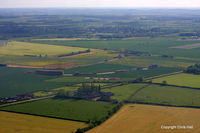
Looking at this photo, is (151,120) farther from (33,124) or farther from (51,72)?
(51,72)

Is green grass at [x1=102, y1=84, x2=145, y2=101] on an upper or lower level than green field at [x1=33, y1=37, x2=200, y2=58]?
lower

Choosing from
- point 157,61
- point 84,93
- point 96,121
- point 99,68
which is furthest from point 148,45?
point 96,121

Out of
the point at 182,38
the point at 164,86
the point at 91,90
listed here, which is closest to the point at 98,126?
the point at 91,90

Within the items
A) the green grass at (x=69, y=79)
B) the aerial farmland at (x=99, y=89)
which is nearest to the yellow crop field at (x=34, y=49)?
the aerial farmland at (x=99, y=89)

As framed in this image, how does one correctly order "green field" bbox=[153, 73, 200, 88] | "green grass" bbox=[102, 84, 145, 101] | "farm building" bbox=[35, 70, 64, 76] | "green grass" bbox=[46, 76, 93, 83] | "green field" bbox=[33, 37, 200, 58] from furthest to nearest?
"green field" bbox=[33, 37, 200, 58] < "farm building" bbox=[35, 70, 64, 76] < "green grass" bbox=[46, 76, 93, 83] < "green field" bbox=[153, 73, 200, 88] < "green grass" bbox=[102, 84, 145, 101]

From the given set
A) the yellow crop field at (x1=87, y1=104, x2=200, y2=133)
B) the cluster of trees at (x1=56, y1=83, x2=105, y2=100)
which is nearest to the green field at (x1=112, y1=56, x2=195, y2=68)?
the cluster of trees at (x1=56, y1=83, x2=105, y2=100)

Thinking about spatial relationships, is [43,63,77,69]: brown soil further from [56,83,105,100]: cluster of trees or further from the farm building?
[56,83,105,100]: cluster of trees

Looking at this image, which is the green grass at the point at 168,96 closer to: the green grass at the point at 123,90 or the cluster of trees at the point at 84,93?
the green grass at the point at 123,90
